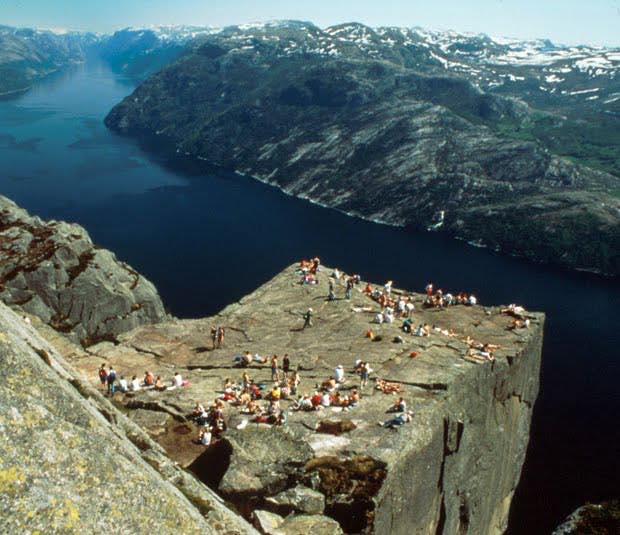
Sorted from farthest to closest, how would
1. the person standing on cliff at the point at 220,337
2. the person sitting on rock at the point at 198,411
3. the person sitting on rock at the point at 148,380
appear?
the person standing on cliff at the point at 220,337 → the person sitting on rock at the point at 148,380 → the person sitting on rock at the point at 198,411

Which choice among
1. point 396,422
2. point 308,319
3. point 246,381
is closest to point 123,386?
point 246,381

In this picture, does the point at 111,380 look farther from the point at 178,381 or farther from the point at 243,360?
the point at 243,360

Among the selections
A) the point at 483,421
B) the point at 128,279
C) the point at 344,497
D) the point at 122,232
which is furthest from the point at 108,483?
the point at 122,232

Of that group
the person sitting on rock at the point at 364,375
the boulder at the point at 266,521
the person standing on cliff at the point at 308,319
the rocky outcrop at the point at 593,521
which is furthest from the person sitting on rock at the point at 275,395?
the rocky outcrop at the point at 593,521

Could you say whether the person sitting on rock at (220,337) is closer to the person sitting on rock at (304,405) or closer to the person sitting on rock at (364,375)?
the person sitting on rock at (304,405)

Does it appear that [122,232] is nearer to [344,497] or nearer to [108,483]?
[344,497]

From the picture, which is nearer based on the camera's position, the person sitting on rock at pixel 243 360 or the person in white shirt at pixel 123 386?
the person in white shirt at pixel 123 386
